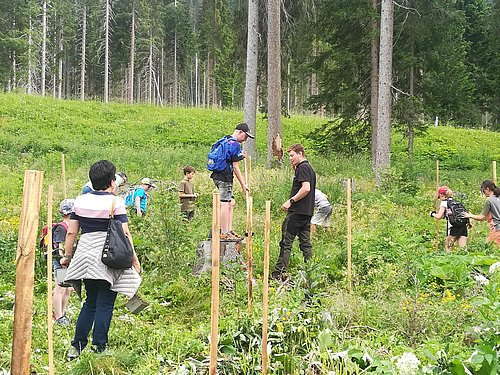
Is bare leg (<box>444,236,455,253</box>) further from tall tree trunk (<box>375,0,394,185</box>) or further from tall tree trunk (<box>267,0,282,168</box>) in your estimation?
tall tree trunk (<box>267,0,282,168</box>)

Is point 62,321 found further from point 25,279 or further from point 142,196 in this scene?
point 142,196

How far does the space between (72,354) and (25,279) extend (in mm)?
2294

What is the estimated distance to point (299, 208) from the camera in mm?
7438

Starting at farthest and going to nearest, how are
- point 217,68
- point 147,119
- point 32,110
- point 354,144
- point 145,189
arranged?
point 217,68, point 147,119, point 32,110, point 354,144, point 145,189

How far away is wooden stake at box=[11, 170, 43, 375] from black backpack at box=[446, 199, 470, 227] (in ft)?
24.1

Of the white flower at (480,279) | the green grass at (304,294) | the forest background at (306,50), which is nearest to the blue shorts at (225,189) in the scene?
the green grass at (304,294)

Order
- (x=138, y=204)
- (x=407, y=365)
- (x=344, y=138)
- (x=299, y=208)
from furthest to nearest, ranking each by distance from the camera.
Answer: (x=344, y=138) → (x=138, y=204) → (x=299, y=208) → (x=407, y=365)

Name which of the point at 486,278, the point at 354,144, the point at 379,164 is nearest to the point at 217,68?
the point at 354,144

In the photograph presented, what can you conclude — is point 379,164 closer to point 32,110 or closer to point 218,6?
point 32,110

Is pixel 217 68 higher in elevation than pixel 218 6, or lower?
lower

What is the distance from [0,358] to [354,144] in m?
16.4

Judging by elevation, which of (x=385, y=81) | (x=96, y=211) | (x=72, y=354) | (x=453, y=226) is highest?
(x=385, y=81)

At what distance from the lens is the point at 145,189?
10.4 metres

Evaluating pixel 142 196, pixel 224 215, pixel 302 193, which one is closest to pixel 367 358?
pixel 302 193
